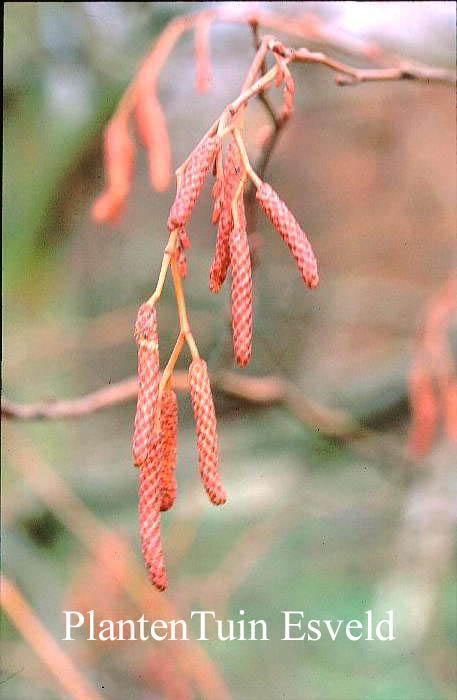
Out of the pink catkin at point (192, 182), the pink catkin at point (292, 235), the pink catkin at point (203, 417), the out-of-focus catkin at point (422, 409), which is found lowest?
the out-of-focus catkin at point (422, 409)

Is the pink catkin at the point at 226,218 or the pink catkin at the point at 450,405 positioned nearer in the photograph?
the pink catkin at the point at 226,218

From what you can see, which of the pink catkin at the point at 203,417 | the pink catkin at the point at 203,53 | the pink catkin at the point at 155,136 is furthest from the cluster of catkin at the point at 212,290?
the pink catkin at the point at 203,53

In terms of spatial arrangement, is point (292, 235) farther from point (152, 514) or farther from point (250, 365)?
point (250, 365)

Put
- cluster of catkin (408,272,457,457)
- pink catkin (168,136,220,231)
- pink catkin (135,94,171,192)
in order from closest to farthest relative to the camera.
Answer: pink catkin (168,136,220,231), pink catkin (135,94,171,192), cluster of catkin (408,272,457,457)

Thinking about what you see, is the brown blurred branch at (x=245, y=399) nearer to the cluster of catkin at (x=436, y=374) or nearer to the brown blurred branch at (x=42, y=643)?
the cluster of catkin at (x=436, y=374)

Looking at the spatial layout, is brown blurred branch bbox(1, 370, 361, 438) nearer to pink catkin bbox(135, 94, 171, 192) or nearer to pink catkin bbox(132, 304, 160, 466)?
pink catkin bbox(135, 94, 171, 192)

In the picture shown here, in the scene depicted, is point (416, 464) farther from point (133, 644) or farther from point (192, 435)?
point (133, 644)

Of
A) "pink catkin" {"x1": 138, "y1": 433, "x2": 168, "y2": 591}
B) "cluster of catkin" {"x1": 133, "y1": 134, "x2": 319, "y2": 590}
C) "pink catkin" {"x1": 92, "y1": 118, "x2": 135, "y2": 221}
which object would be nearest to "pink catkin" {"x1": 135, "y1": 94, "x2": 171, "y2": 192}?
"pink catkin" {"x1": 92, "y1": 118, "x2": 135, "y2": 221}
